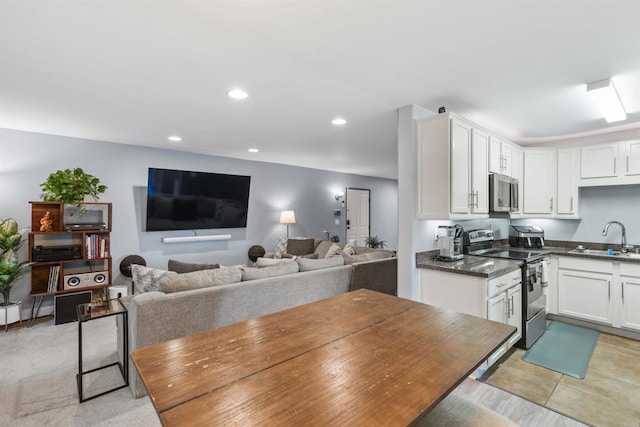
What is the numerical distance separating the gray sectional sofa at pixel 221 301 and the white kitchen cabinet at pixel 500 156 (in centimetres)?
183

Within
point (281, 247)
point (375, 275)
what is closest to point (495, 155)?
point (375, 275)

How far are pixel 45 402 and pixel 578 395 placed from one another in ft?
13.1

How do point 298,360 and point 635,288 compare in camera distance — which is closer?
point 298,360

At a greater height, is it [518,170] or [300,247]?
[518,170]

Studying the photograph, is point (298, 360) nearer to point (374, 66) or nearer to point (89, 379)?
point (374, 66)

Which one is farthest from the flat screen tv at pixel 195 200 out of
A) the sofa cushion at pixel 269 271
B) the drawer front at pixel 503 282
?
the drawer front at pixel 503 282

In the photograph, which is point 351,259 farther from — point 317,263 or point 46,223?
point 46,223

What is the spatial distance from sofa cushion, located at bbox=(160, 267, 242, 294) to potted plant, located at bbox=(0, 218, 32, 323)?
2335mm

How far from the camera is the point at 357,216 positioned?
820 centimetres

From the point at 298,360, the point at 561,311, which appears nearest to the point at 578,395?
the point at 561,311

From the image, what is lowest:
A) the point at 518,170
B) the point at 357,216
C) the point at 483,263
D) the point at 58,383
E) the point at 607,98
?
the point at 58,383

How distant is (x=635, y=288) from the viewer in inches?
125

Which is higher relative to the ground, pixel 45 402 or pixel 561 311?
pixel 561 311

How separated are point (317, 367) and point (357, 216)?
24.0ft
